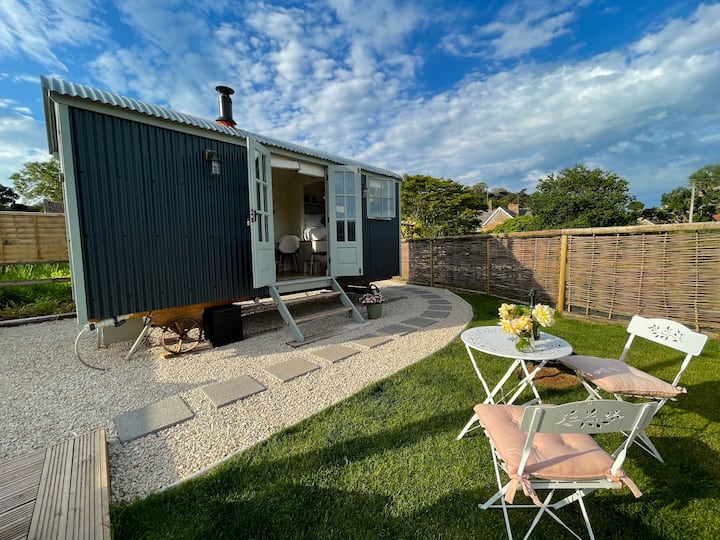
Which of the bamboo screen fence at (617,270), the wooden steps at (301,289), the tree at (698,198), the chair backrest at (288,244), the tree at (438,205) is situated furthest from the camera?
the tree at (698,198)

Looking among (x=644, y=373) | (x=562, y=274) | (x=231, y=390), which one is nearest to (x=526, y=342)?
(x=644, y=373)

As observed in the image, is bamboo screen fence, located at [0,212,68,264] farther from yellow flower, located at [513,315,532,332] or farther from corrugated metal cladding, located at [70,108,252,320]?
yellow flower, located at [513,315,532,332]

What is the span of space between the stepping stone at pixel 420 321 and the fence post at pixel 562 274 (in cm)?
257

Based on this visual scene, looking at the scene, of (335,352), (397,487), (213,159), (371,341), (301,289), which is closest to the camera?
(397,487)

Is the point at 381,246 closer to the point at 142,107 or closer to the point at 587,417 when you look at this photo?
the point at 142,107

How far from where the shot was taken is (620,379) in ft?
7.00

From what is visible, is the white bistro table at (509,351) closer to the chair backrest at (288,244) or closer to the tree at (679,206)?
the chair backrest at (288,244)

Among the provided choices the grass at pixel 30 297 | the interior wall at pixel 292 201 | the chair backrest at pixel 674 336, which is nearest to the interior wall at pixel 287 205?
the interior wall at pixel 292 201

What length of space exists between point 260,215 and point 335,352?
8.03 feet

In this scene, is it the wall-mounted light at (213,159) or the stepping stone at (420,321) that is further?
the stepping stone at (420,321)

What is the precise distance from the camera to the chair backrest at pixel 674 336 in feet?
6.77

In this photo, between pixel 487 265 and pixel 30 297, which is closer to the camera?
pixel 30 297

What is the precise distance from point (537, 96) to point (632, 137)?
1585 inches

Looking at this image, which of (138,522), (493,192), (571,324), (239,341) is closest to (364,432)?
(138,522)
